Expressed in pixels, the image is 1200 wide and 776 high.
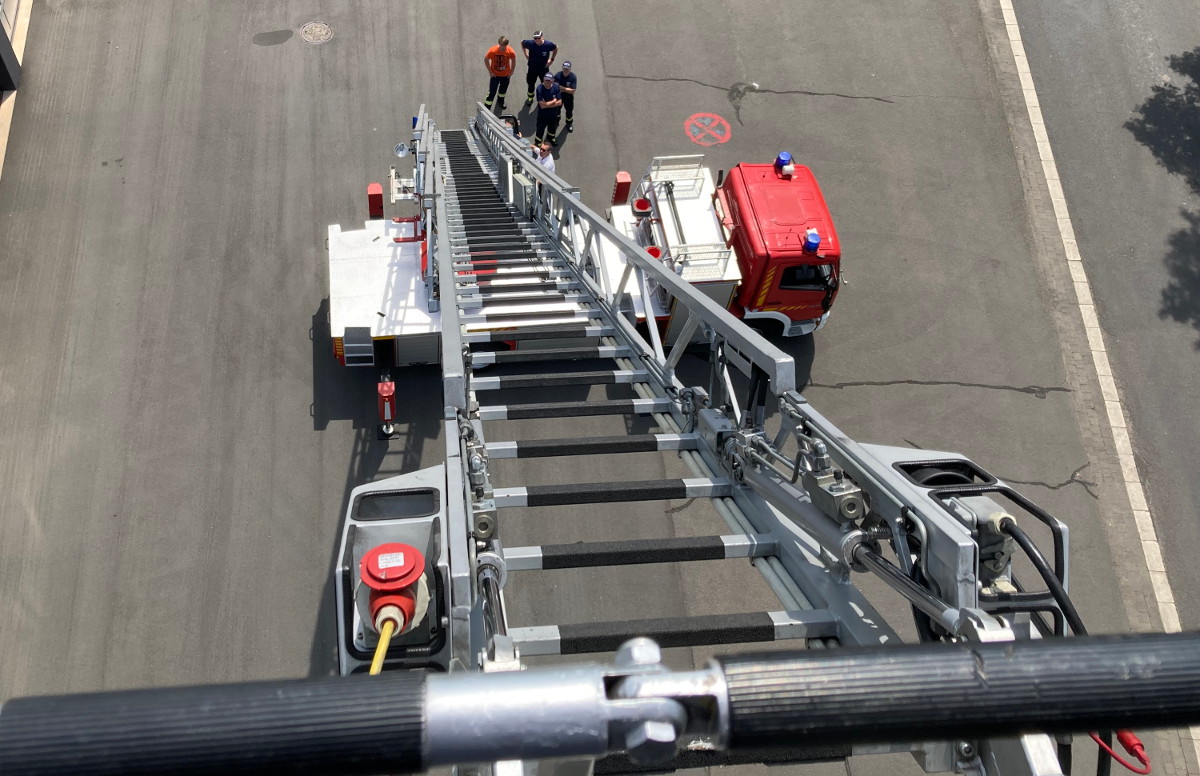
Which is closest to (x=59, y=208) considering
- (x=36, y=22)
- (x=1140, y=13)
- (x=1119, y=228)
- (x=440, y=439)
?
(x=36, y=22)

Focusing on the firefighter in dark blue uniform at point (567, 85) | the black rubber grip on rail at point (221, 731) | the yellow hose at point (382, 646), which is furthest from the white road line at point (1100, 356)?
the black rubber grip on rail at point (221, 731)

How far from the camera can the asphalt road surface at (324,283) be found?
10523 millimetres

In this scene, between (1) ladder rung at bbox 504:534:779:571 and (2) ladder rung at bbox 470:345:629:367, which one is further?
(2) ladder rung at bbox 470:345:629:367

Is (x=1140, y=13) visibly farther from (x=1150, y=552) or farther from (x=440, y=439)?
(x=440, y=439)

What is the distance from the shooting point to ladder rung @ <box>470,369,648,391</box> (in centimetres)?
761

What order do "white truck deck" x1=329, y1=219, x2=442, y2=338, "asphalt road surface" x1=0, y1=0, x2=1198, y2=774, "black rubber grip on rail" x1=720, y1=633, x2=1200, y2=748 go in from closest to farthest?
1. "black rubber grip on rail" x1=720, y1=633, x2=1200, y2=748
2. "asphalt road surface" x1=0, y1=0, x2=1198, y2=774
3. "white truck deck" x1=329, y1=219, x2=442, y2=338

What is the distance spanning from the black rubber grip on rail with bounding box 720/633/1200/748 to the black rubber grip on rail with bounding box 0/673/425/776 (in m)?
0.64

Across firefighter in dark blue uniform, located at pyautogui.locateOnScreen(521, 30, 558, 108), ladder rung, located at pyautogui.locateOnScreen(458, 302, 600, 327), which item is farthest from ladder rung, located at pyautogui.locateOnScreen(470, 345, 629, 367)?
firefighter in dark blue uniform, located at pyautogui.locateOnScreen(521, 30, 558, 108)

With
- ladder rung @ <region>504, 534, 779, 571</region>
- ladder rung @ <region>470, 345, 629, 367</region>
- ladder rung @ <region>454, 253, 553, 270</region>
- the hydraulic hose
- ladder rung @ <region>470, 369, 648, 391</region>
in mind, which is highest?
ladder rung @ <region>454, 253, 553, 270</region>

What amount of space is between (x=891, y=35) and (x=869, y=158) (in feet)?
11.6

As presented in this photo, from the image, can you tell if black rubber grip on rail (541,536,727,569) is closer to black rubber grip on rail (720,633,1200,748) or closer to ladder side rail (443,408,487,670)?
ladder side rail (443,408,487,670)

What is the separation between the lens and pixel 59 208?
44.1 feet

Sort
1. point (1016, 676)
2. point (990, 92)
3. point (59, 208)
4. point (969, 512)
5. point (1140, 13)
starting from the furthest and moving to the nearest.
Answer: point (1140, 13), point (990, 92), point (59, 208), point (969, 512), point (1016, 676)

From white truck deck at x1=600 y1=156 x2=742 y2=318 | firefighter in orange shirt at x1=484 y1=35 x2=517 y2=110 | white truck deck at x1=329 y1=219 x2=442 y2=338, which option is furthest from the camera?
firefighter in orange shirt at x1=484 y1=35 x2=517 y2=110
